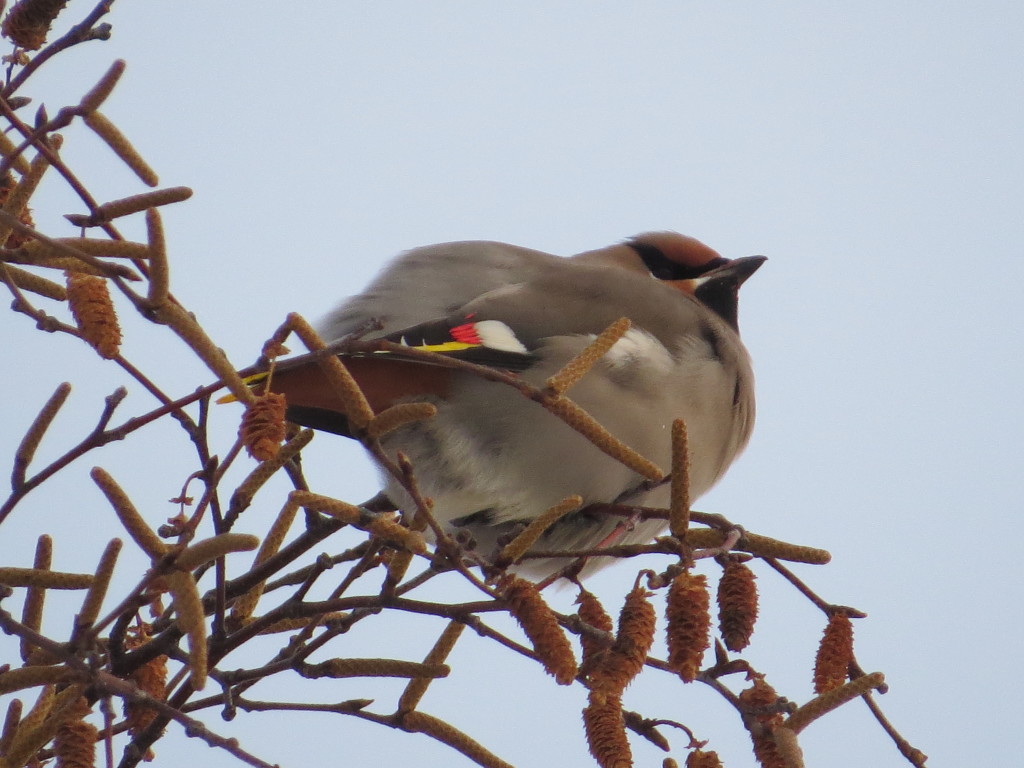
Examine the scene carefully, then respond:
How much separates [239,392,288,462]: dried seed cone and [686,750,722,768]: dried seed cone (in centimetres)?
58

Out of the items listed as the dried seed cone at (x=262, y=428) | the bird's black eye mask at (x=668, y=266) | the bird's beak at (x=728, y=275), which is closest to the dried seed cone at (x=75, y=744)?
the dried seed cone at (x=262, y=428)

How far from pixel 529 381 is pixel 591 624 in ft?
3.73

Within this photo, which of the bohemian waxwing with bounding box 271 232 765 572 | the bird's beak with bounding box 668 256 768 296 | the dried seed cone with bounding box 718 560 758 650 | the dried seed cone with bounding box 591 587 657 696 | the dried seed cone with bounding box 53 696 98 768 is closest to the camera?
the dried seed cone with bounding box 53 696 98 768

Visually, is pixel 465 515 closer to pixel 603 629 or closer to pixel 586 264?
pixel 586 264

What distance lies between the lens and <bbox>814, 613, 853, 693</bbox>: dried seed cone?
1552 mm

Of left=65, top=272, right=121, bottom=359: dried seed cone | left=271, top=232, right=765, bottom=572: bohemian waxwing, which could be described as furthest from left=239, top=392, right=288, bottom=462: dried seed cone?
left=271, top=232, right=765, bottom=572: bohemian waxwing

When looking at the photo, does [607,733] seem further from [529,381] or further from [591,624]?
[529,381]

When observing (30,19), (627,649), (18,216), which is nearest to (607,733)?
(627,649)

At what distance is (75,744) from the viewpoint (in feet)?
4.23

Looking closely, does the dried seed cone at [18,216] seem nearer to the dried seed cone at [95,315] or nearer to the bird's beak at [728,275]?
the dried seed cone at [95,315]

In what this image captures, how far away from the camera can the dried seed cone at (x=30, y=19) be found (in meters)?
1.35

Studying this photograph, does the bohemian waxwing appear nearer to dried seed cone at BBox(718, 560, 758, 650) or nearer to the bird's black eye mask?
the bird's black eye mask

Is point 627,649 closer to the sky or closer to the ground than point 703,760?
closer to the sky

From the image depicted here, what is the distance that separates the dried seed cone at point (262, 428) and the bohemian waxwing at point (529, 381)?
954 millimetres
